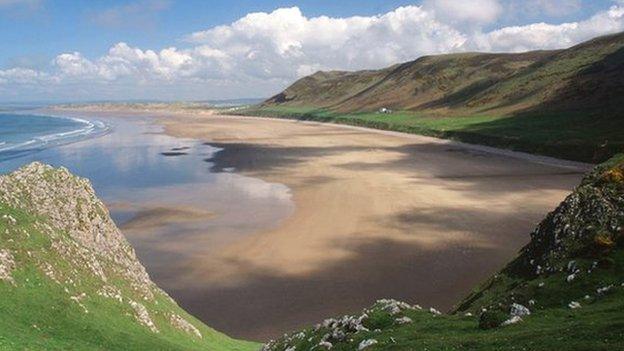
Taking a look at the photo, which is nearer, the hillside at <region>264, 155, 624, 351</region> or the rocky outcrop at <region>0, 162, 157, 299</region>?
the hillside at <region>264, 155, 624, 351</region>

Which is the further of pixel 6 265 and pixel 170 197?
pixel 170 197

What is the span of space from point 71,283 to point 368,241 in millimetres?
31413

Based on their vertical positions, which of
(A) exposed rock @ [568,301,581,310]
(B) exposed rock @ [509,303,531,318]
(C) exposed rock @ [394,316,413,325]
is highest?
(A) exposed rock @ [568,301,581,310]

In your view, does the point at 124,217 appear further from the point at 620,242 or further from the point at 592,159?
the point at 592,159

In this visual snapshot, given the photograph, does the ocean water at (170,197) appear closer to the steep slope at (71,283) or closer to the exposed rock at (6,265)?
the steep slope at (71,283)

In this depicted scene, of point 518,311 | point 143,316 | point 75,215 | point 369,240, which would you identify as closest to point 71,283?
point 143,316

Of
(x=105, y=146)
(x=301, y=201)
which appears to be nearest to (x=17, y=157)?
(x=105, y=146)

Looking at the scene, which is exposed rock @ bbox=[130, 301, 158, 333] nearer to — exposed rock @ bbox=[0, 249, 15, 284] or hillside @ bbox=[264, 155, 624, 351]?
hillside @ bbox=[264, 155, 624, 351]

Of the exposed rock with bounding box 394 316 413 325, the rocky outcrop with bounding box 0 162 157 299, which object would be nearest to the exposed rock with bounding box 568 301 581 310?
the exposed rock with bounding box 394 316 413 325

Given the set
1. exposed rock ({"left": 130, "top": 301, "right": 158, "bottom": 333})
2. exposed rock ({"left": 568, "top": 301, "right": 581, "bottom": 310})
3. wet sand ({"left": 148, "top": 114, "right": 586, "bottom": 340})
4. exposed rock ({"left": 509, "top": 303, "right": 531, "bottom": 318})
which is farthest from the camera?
wet sand ({"left": 148, "top": 114, "right": 586, "bottom": 340})

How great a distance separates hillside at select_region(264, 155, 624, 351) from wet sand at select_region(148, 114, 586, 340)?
8.27 m

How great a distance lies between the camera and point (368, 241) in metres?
51.1

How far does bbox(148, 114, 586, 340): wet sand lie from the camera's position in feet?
124

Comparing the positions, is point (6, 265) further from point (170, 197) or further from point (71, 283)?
point (170, 197)
